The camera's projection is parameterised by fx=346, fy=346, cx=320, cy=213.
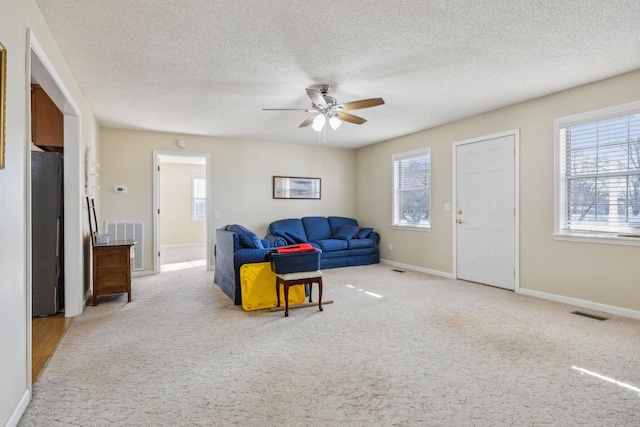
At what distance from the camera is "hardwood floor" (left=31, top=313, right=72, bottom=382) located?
2.50 meters

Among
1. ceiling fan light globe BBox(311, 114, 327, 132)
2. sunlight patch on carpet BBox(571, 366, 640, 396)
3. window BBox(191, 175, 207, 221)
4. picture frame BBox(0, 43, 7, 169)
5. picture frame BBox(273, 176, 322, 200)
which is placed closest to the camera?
picture frame BBox(0, 43, 7, 169)

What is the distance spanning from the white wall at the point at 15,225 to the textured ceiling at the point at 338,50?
25.7 inches

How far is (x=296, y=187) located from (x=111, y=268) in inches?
151

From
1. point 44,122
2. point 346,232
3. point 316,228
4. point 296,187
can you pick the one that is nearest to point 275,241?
point 316,228

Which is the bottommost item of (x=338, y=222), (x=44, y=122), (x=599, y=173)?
(x=338, y=222)

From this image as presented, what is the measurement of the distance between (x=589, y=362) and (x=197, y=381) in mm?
2737

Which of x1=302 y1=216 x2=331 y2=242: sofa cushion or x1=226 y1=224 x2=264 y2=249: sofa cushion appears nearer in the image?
x1=226 y1=224 x2=264 y2=249: sofa cushion

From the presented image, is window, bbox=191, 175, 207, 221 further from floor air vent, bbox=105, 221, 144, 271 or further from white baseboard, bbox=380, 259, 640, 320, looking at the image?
white baseboard, bbox=380, 259, 640, 320

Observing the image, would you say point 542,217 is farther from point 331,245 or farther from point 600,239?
point 331,245

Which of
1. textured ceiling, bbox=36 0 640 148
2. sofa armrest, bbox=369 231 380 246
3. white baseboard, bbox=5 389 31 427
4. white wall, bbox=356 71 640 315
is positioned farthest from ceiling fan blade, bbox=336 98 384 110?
sofa armrest, bbox=369 231 380 246

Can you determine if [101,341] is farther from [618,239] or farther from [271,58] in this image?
[618,239]

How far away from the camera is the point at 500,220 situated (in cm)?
470

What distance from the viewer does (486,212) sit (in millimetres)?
4891

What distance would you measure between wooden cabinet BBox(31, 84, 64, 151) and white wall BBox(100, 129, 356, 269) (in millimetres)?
1880
